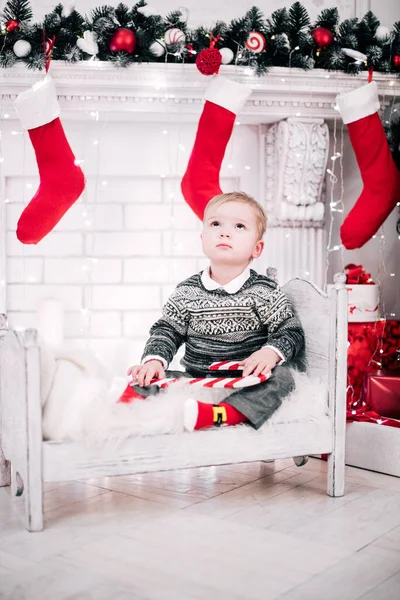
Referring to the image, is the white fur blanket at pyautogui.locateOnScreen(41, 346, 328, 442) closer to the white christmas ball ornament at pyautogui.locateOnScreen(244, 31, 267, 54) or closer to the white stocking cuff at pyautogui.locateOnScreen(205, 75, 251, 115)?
the white stocking cuff at pyautogui.locateOnScreen(205, 75, 251, 115)

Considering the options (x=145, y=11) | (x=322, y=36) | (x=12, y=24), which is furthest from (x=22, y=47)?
(x=322, y=36)

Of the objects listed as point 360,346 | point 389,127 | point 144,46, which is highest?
point 144,46

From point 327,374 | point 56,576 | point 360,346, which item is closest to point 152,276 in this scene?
point 360,346

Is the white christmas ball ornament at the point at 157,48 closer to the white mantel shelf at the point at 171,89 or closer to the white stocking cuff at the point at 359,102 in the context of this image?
the white mantel shelf at the point at 171,89

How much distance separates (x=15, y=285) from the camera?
3299 mm

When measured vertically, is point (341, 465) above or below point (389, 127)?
below

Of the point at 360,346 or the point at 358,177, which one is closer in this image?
the point at 360,346

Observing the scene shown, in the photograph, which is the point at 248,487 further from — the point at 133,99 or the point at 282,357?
the point at 133,99

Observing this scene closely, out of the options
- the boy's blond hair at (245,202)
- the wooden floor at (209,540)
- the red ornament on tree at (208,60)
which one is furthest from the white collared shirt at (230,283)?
the red ornament on tree at (208,60)

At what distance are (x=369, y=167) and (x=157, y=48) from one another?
1033mm

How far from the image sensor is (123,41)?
2.79 meters

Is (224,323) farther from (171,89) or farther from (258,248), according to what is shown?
(171,89)

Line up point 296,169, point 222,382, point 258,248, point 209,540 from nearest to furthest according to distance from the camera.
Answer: point 209,540, point 222,382, point 258,248, point 296,169

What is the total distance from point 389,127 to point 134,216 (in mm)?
1242
